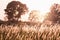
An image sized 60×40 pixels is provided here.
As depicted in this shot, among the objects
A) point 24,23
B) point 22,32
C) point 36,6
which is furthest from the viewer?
point 36,6

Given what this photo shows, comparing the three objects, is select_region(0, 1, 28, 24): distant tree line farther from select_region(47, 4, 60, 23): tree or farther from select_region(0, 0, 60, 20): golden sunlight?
select_region(47, 4, 60, 23): tree

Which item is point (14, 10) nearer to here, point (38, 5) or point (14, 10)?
point (14, 10)

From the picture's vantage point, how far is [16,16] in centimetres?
324

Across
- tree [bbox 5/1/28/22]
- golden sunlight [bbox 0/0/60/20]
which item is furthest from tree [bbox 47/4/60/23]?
tree [bbox 5/1/28/22]

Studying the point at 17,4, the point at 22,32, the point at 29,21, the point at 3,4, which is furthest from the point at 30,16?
the point at 22,32

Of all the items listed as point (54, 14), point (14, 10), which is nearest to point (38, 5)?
point (54, 14)

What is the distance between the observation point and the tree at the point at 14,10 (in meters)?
3.26

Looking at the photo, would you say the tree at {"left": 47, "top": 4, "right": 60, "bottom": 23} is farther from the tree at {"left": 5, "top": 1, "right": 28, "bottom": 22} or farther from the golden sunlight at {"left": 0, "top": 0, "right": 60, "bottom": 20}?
the tree at {"left": 5, "top": 1, "right": 28, "bottom": 22}

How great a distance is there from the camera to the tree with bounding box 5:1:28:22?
3.26 meters

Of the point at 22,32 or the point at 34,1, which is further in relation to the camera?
the point at 34,1

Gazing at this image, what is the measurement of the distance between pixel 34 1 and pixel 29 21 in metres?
0.38

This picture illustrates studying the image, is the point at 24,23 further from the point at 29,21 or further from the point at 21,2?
the point at 21,2

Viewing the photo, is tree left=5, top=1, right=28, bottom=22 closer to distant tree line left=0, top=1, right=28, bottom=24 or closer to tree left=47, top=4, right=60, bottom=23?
distant tree line left=0, top=1, right=28, bottom=24

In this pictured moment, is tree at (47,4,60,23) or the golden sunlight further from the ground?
the golden sunlight
